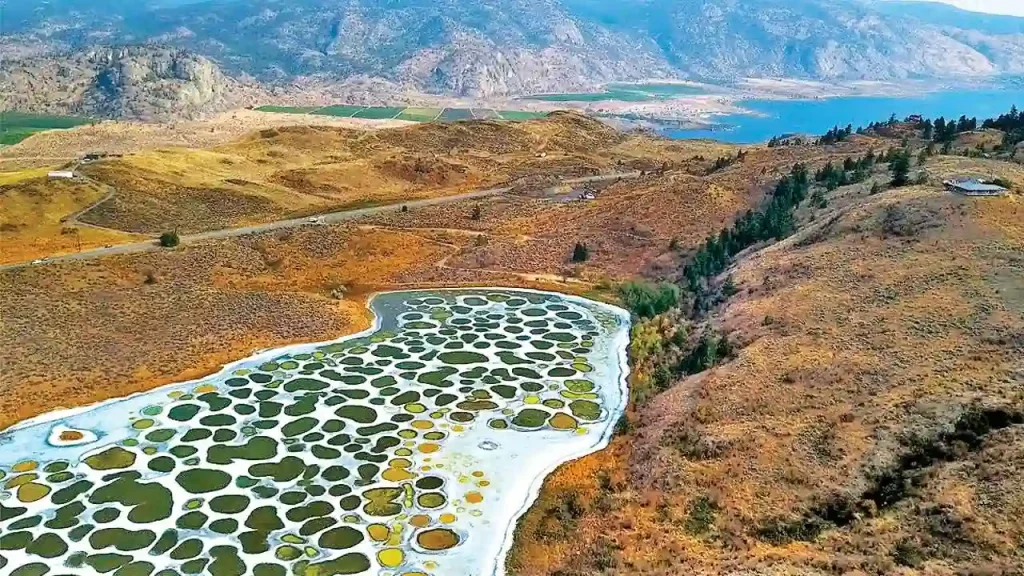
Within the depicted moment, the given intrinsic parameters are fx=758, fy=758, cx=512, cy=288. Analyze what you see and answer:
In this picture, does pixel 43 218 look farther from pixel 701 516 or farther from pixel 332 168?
pixel 701 516

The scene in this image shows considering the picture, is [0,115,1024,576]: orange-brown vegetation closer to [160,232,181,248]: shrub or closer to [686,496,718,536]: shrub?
[686,496,718,536]: shrub

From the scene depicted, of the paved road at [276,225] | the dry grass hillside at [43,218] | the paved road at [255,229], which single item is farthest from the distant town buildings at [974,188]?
the dry grass hillside at [43,218]

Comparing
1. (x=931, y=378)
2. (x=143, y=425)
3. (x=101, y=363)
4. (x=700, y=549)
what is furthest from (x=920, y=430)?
(x=101, y=363)

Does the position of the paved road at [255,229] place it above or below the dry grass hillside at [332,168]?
below

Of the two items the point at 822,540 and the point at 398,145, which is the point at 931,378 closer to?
the point at 822,540

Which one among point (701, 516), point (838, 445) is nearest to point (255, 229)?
point (701, 516)

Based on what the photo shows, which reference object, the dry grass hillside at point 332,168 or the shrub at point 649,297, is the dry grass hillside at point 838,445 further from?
the dry grass hillside at point 332,168
